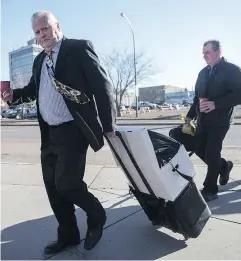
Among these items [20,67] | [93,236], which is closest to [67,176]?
[93,236]

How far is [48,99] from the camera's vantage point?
266 centimetres

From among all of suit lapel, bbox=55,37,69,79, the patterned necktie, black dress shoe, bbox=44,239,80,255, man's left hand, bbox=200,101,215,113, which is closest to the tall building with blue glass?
man's left hand, bbox=200,101,215,113

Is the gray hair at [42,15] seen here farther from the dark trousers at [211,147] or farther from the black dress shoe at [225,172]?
the black dress shoe at [225,172]

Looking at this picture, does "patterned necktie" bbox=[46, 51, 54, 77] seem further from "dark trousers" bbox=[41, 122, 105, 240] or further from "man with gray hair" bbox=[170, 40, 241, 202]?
"man with gray hair" bbox=[170, 40, 241, 202]

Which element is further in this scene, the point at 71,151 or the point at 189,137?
the point at 189,137

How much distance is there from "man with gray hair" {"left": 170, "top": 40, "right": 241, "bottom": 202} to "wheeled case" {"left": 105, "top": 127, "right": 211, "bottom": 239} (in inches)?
39.8

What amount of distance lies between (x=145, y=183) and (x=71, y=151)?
0.63 m

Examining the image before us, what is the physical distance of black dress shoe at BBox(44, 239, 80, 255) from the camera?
2701 millimetres

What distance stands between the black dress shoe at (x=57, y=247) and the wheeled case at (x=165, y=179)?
71cm

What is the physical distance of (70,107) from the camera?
2.55 m

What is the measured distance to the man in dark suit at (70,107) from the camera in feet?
8.30

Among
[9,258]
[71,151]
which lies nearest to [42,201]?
[9,258]

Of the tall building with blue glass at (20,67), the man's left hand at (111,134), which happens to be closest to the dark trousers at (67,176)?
the man's left hand at (111,134)

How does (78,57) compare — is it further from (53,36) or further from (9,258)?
(9,258)
